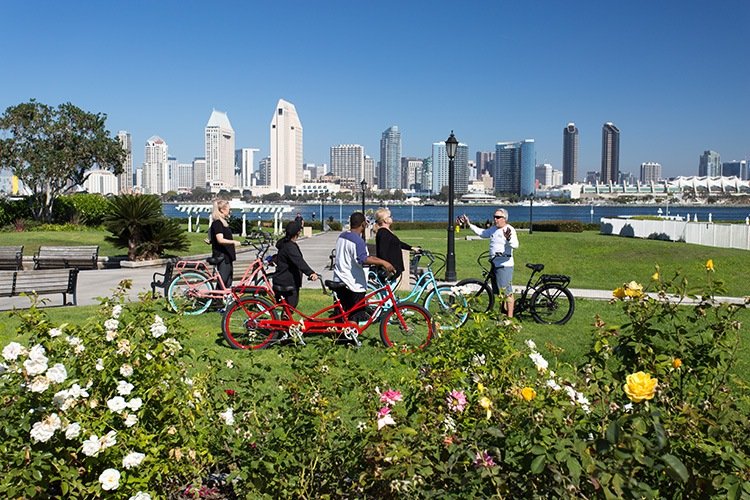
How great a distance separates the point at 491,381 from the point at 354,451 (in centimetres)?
82

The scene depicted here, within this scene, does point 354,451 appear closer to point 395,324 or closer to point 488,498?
point 488,498

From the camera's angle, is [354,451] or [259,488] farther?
[354,451]

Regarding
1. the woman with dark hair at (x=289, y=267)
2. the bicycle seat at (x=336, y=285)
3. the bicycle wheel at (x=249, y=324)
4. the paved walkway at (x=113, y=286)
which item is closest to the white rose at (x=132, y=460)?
the bicycle wheel at (x=249, y=324)

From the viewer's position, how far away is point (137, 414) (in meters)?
3.21

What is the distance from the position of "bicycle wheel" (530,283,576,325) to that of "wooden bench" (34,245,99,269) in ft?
42.3

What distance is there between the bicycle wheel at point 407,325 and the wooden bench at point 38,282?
21.1 ft

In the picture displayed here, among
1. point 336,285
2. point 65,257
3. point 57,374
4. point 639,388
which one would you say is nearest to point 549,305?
point 336,285

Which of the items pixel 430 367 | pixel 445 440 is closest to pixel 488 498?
pixel 445 440

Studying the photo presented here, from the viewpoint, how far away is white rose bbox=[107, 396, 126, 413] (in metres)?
3.01

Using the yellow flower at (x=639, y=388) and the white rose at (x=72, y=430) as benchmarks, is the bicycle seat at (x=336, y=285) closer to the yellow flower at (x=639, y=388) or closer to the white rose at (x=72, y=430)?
the white rose at (x=72, y=430)

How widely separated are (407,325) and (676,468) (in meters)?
5.82

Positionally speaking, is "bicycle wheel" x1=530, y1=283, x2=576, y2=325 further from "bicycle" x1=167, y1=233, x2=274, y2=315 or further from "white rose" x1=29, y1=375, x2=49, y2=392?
"white rose" x1=29, y1=375, x2=49, y2=392

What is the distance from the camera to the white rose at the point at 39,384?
9.74ft

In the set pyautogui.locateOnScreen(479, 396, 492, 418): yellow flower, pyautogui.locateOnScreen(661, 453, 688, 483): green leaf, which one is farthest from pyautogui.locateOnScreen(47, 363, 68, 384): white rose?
pyautogui.locateOnScreen(661, 453, 688, 483): green leaf
